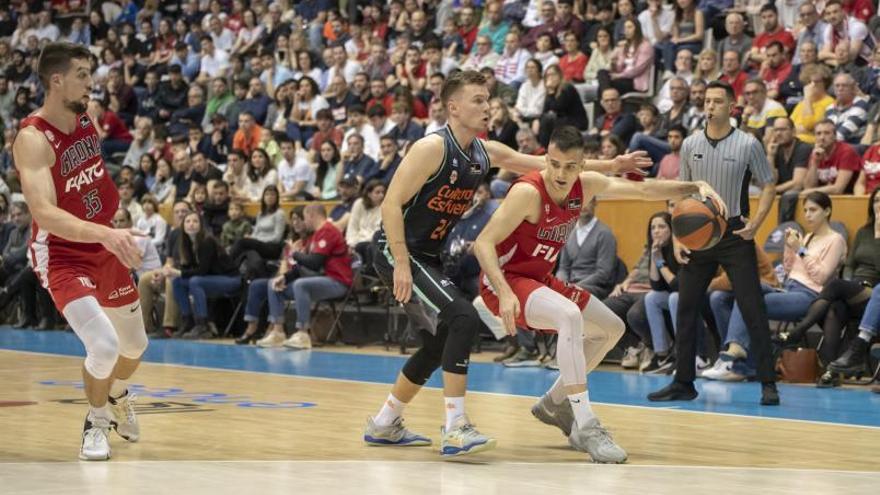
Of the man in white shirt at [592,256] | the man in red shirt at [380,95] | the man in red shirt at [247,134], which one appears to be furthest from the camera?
the man in red shirt at [247,134]

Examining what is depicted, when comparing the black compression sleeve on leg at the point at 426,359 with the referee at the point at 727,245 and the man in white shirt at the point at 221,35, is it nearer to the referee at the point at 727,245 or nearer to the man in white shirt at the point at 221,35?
the referee at the point at 727,245

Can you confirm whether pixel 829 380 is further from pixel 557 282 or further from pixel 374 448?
pixel 374 448

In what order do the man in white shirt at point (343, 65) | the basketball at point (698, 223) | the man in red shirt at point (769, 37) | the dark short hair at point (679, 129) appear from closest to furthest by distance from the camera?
the basketball at point (698, 223), the dark short hair at point (679, 129), the man in red shirt at point (769, 37), the man in white shirt at point (343, 65)

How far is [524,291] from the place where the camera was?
21.1 ft

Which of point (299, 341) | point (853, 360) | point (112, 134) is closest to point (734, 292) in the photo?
point (853, 360)

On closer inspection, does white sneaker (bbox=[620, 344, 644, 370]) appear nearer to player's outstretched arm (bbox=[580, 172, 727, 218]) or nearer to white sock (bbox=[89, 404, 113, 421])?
player's outstretched arm (bbox=[580, 172, 727, 218])

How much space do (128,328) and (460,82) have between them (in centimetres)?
206

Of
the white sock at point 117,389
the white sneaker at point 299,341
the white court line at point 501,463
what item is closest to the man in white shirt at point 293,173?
the white sneaker at point 299,341

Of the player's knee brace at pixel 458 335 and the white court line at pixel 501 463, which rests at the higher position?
the player's knee brace at pixel 458 335

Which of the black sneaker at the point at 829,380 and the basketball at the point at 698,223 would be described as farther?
the black sneaker at the point at 829,380

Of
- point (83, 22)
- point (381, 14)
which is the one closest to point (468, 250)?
point (381, 14)

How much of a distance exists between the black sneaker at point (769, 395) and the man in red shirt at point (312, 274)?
5.85m

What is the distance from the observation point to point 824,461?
20.3ft

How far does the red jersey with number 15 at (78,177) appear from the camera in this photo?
628 cm
